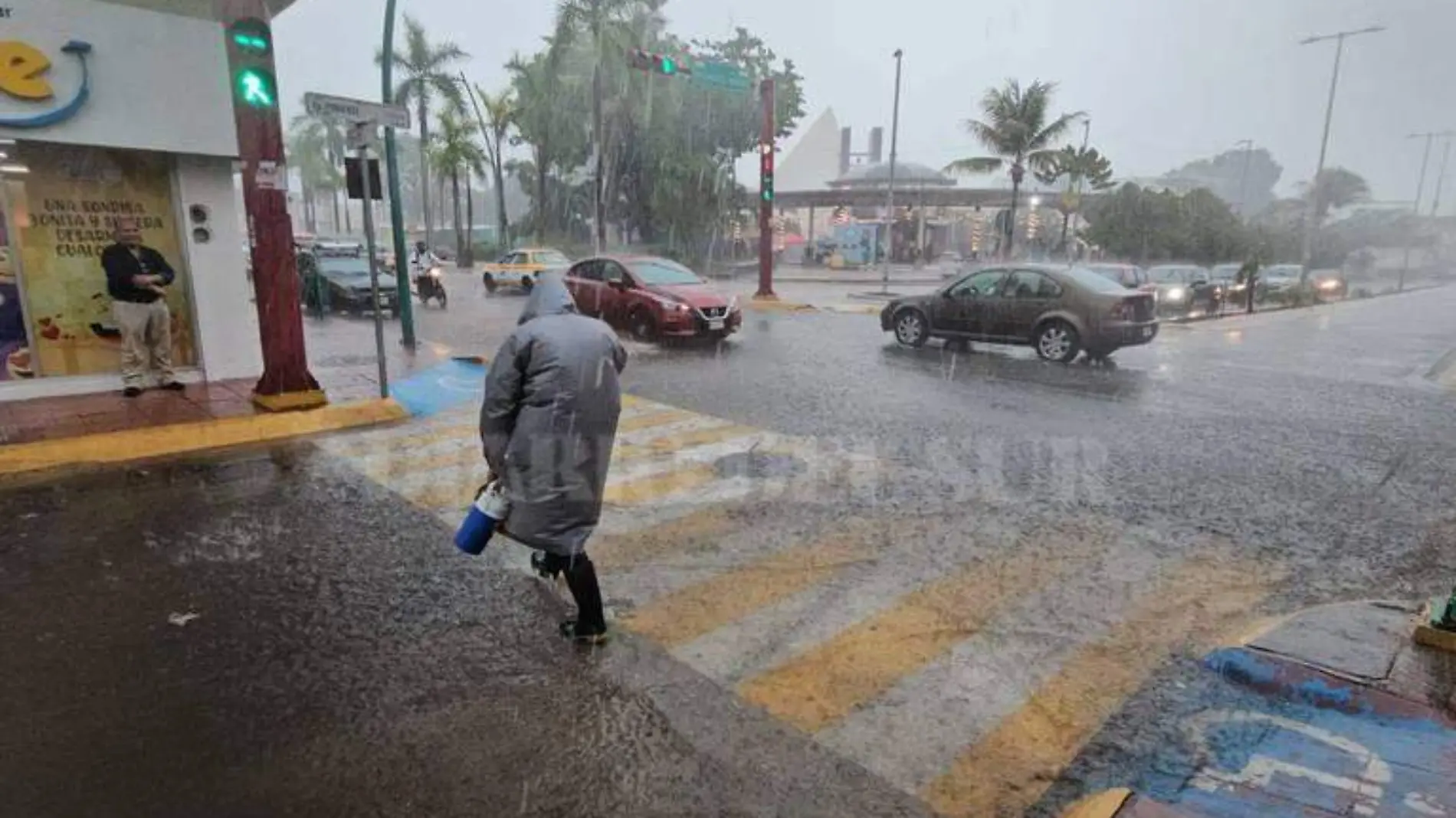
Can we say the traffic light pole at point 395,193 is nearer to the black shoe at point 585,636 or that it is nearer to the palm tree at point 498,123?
the black shoe at point 585,636

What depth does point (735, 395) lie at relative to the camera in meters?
9.77

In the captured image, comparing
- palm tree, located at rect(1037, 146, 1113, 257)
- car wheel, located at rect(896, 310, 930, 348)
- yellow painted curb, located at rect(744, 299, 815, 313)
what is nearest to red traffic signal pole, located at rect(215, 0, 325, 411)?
car wheel, located at rect(896, 310, 930, 348)

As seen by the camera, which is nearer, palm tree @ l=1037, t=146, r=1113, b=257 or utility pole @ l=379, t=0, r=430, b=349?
utility pole @ l=379, t=0, r=430, b=349

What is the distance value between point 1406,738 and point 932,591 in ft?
6.60

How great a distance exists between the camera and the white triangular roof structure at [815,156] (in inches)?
3989

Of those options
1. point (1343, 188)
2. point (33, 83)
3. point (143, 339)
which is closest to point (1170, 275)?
point (143, 339)

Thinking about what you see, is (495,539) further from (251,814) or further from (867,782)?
(867,782)

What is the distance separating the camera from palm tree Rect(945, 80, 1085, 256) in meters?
29.2

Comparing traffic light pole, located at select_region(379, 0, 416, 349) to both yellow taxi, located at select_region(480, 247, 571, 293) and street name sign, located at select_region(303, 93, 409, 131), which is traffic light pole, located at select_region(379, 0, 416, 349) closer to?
street name sign, located at select_region(303, 93, 409, 131)

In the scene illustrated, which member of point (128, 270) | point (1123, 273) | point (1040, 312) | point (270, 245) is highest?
point (270, 245)

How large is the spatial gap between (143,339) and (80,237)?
1371 millimetres

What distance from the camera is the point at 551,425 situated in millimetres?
3523

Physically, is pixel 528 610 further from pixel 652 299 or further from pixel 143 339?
pixel 652 299

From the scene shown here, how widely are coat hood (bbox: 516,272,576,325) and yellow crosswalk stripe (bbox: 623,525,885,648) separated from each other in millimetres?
1599
